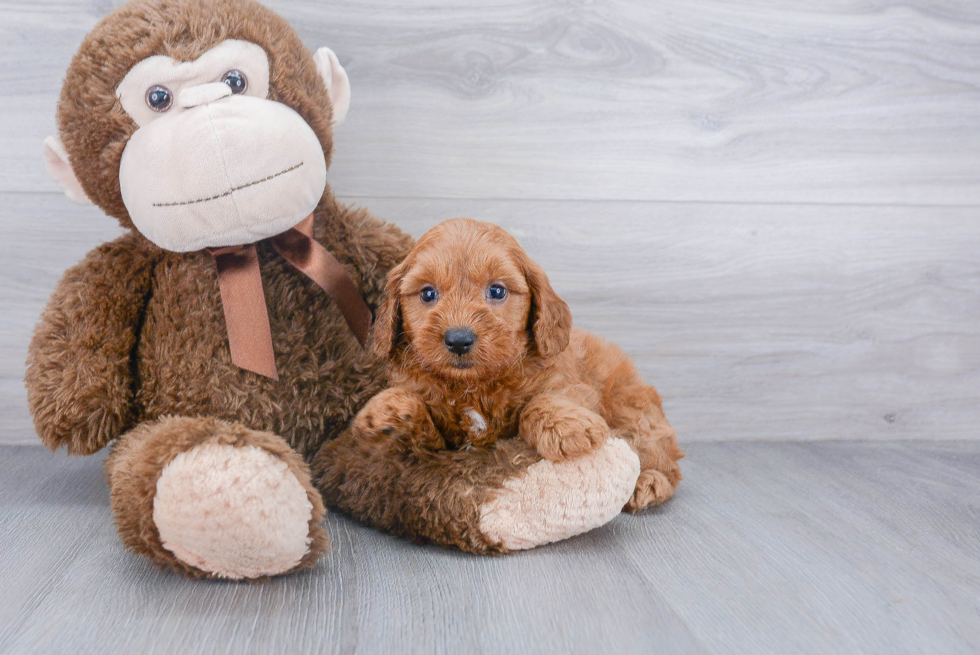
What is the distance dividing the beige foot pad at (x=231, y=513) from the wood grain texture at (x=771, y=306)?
2.29 ft

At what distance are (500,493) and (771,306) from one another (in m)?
0.88

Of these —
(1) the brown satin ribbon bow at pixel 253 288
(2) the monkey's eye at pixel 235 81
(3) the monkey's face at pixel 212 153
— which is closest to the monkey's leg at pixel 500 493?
(1) the brown satin ribbon bow at pixel 253 288

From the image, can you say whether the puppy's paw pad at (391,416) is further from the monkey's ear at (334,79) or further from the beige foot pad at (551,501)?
the monkey's ear at (334,79)

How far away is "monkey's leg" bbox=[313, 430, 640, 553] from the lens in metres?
0.94

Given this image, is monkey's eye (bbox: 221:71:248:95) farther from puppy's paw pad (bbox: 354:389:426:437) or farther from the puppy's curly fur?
puppy's paw pad (bbox: 354:389:426:437)

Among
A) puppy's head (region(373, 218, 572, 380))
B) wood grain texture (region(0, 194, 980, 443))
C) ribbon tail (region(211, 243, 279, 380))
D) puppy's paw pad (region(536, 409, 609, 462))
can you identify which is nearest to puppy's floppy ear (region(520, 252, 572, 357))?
puppy's head (region(373, 218, 572, 380))

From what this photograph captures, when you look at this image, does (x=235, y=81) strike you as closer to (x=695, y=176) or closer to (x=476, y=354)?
(x=476, y=354)

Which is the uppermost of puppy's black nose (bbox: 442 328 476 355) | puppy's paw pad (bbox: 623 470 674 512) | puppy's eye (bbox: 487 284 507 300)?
puppy's eye (bbox: 487 284 507 300)

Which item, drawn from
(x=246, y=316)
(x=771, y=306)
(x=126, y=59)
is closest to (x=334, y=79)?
(x=126, y=59)

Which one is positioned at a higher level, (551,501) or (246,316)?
(246,316)

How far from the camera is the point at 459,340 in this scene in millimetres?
881

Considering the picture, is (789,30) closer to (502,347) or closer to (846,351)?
(846,351)

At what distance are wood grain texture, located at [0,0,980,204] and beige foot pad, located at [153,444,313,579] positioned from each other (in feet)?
2.35

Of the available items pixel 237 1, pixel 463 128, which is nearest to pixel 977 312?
pixel 463 128
